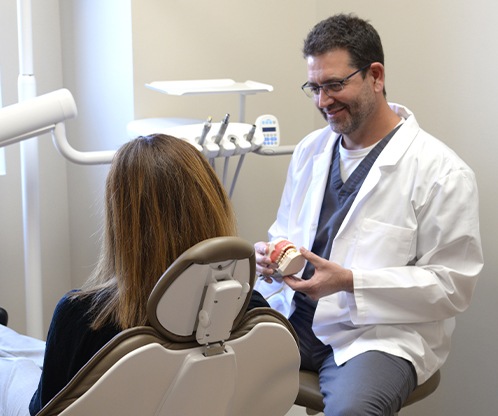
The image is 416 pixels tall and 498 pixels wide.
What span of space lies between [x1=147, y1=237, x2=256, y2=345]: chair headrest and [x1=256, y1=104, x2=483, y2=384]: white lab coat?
0.76 meters

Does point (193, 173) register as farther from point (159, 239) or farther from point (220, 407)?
point (220, 407)

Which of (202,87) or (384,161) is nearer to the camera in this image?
(384,161)

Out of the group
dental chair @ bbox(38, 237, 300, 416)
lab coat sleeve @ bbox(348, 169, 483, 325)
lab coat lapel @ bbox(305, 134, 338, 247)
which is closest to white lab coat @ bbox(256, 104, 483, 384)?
lab coat sleeve @ bbox(348, 169, 483, 325)

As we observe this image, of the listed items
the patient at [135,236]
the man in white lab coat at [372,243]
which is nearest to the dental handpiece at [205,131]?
the man in white lab coat at [372,243]

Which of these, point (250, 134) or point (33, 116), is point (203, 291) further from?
point (250, 134)

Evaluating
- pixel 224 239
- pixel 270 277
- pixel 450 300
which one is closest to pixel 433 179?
pixel 450 300

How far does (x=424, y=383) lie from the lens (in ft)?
6.24

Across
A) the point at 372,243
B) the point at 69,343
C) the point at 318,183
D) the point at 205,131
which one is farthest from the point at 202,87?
the point at 69,343

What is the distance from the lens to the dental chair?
1099 millimetres

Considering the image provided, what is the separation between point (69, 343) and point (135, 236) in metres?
0.21

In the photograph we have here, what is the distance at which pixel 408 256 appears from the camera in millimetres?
1922

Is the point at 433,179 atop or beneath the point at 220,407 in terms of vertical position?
atop

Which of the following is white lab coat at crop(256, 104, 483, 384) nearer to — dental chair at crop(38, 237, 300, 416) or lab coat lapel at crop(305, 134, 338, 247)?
lab coat lapel at crop(305, 134, 338, 247)

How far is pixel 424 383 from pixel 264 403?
700 millimetres
